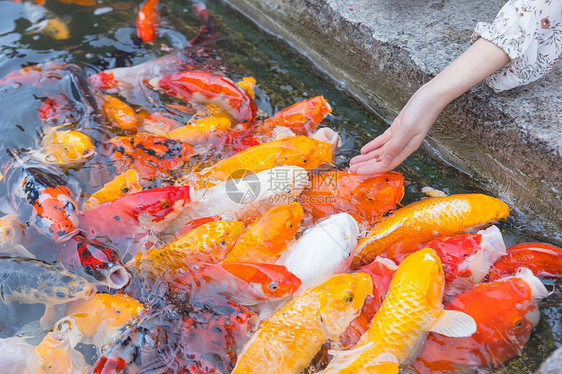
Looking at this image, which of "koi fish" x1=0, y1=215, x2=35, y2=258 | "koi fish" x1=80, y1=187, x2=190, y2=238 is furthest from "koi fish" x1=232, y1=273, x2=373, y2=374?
"koi fish" x1=0, y1=215, x2=35, y2=258

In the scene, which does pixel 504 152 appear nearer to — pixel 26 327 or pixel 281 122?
pixel 281 122

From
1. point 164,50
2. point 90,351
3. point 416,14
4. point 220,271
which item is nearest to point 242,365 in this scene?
point 220,271

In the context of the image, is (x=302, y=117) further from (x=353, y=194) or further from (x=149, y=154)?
(x=149, y=154)

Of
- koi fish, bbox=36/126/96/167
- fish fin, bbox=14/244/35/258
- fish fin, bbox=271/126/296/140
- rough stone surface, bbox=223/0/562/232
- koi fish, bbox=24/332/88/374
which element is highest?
rough stone surface, bbox=223/0/562/232

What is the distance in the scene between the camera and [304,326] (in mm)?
2123

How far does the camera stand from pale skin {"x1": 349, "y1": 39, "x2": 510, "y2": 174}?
2383mm

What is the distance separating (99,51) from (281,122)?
7.28 feet

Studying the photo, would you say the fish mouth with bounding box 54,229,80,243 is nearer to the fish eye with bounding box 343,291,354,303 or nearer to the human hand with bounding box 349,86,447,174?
the fish eye with bounding box 343,291,354,303

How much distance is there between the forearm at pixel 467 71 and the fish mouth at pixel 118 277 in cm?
201

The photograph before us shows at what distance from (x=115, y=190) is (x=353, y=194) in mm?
1608

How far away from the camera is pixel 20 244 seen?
2762 millimetres

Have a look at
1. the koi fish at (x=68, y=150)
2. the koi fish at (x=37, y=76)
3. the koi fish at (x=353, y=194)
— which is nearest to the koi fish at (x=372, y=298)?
the koi fish at (x=353, y=194)

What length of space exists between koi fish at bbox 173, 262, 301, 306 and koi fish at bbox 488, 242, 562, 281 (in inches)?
44.0

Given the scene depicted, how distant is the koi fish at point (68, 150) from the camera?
323cm
